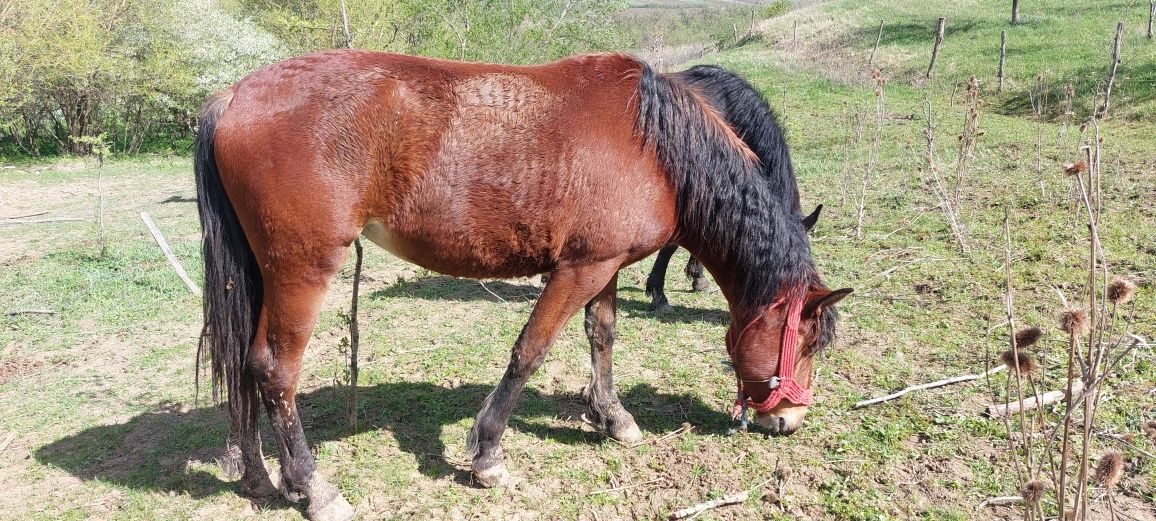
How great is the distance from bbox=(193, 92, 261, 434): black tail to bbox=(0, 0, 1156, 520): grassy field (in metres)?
0.76

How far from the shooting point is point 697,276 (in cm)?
612

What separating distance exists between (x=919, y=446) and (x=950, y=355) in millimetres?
1243

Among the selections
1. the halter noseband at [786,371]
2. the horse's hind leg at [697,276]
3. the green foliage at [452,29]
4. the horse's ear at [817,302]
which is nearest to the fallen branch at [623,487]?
the halter noseband at [786,371]

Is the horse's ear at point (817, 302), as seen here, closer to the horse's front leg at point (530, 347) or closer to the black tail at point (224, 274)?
the horse's front leg at point (530, 347)

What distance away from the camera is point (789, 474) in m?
3.30

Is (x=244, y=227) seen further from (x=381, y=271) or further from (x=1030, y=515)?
(x=381, y=271)

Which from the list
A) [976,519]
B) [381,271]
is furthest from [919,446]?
[381,271]

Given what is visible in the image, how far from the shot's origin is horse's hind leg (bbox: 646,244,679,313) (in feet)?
18.4

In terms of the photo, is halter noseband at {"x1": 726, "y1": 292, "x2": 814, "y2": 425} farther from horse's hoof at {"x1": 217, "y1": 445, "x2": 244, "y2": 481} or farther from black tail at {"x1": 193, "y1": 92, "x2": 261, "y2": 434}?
horse's hoof at {"x1": 217, "y1": 445, "x2": 244, "y2": 481}

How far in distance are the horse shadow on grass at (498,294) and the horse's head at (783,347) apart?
198cm

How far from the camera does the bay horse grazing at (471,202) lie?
2801 millimetres

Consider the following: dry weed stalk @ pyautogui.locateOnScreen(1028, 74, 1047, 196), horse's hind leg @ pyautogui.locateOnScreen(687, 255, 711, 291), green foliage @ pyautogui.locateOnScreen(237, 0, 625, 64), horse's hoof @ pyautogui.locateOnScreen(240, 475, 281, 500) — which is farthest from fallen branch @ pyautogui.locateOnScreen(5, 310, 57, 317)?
dry weed stalk @ pyautogui.locateOnScreen(1028, 74, 1047, 196)

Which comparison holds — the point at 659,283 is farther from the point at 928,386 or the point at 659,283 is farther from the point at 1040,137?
the point at 1040,137

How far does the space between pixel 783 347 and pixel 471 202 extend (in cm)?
172
